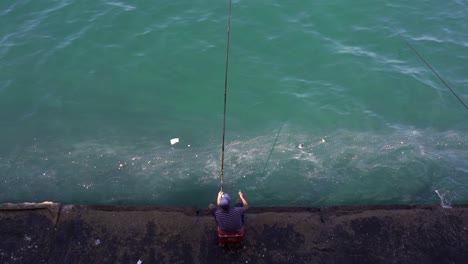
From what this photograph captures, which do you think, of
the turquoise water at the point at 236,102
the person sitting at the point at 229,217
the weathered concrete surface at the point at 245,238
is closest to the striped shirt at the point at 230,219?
the person sitting at the point at 229,217

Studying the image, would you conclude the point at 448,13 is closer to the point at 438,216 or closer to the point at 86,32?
the point at 438,216

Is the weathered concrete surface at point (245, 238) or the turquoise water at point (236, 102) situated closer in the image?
the weathered concrete surface at point (245, 238)

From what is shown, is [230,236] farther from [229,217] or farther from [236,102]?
[236,102]

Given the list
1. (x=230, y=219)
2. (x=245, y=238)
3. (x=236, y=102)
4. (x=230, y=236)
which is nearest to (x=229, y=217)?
(x=230, y=219)

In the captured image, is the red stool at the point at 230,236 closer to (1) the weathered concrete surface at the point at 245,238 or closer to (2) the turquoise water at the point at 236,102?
(1) the weathered concrete surface at the point at 245,238

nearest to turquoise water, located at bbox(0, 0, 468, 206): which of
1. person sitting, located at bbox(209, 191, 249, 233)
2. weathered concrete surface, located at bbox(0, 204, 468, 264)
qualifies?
weathered concrete surface, located at bbox(0, 204, 468, 264)

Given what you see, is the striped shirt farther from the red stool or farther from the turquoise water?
the turquoise water
